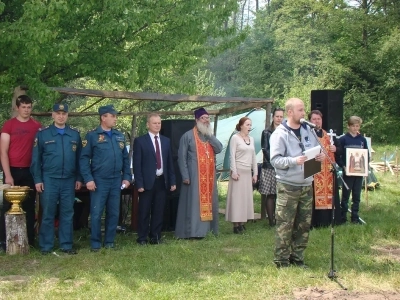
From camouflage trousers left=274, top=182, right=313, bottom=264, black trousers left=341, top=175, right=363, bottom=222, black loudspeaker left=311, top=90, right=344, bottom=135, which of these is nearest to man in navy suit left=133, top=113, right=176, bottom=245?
camouflage trousers left=274, top=182, right=313, bottom=264

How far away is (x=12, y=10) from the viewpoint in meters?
8.20

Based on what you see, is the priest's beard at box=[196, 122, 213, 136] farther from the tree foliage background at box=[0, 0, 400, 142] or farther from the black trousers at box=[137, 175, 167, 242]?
the tree foliage background at box=[0, 0, 400, 142]

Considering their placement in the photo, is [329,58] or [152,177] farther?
[329,58]

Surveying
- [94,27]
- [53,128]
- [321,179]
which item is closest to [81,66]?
[94,27]

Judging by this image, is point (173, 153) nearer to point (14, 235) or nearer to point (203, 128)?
point (203, 128)

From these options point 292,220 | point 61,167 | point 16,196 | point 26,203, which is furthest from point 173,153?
point 292,220

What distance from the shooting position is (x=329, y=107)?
8695mm

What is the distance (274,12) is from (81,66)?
30711 mm

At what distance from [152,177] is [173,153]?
3.67ft

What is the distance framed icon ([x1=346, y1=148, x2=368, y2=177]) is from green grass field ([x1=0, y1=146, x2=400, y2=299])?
34.3 inches

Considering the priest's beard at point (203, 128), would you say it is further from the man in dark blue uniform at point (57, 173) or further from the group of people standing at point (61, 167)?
the man in dark blue uniform at point (57, 173)

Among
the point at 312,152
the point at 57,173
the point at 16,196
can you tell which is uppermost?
the point at 312,152

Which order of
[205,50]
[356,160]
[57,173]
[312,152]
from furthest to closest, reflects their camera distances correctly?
[205,50] → [356,160] → [57,173] → [312,152]

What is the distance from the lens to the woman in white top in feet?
27.0
